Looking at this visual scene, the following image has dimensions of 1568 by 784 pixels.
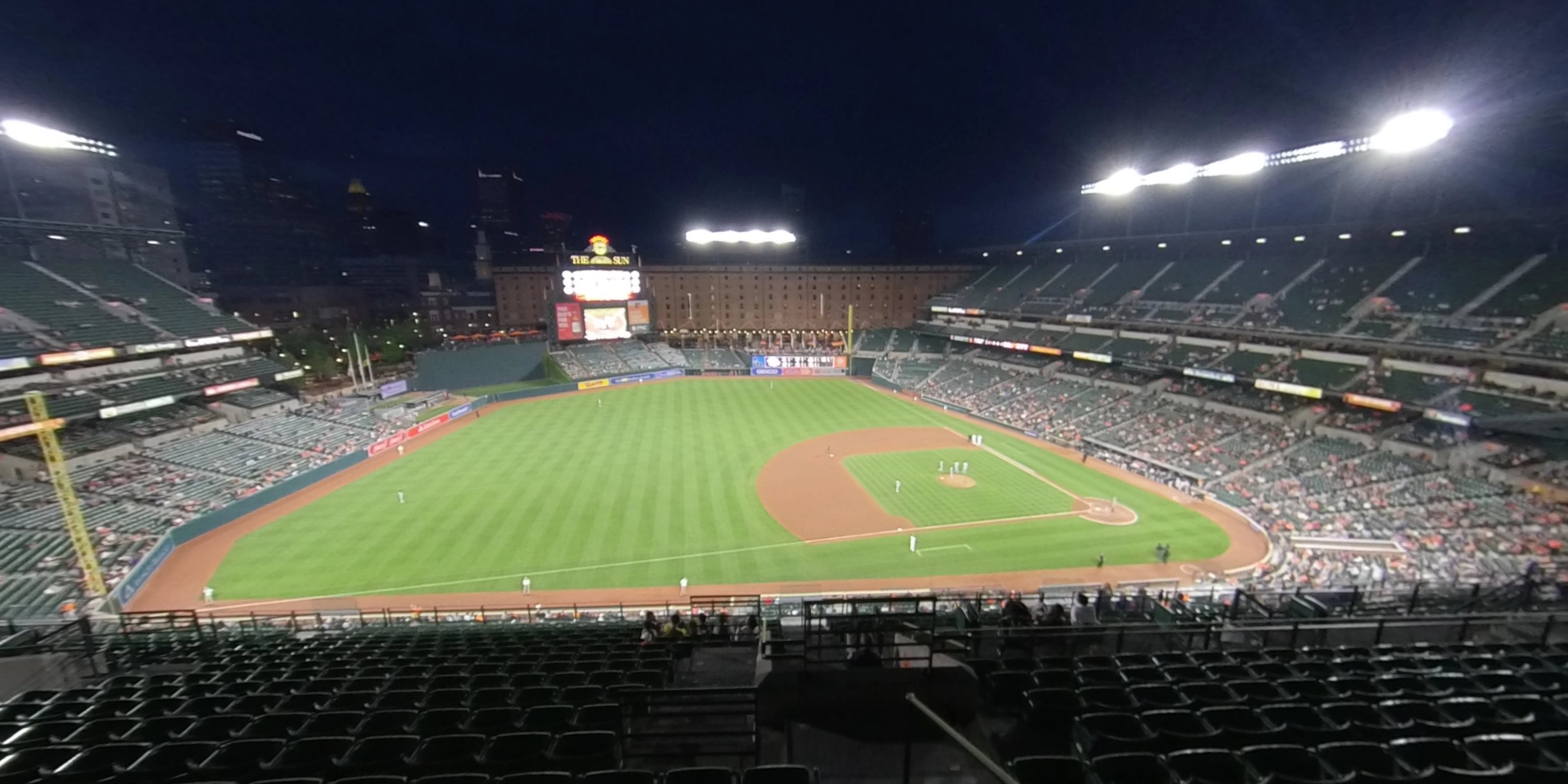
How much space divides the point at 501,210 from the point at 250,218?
71324mm

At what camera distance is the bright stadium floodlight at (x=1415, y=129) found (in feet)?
106

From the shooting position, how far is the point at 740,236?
83.8 meters

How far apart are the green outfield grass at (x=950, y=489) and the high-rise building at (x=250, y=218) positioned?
4395 inches

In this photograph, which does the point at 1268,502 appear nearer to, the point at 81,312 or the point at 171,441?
the point at 171,441

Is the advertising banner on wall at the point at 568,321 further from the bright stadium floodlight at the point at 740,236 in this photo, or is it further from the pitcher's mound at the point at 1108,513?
the pitcher's mound at the point at 1108,513

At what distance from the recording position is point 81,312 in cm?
3569

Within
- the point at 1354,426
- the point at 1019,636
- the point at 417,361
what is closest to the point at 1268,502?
the point at 1354,426

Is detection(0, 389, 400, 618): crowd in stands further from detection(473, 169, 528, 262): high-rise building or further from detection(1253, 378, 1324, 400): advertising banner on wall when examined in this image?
detection(473, 169, 528, 262): high-rise building

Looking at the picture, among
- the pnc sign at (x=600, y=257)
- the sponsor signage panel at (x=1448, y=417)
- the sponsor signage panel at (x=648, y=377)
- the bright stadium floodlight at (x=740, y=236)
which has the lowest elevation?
the sponsor signage panel at (x=648, y=377)

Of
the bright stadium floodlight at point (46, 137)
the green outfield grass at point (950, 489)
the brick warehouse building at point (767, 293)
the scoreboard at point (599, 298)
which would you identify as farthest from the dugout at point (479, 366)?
the green outfield grass at point (950, 489)

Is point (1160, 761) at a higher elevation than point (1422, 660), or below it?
higher

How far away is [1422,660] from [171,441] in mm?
50806

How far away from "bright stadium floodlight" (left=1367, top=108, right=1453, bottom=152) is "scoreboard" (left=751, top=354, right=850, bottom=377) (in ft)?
154

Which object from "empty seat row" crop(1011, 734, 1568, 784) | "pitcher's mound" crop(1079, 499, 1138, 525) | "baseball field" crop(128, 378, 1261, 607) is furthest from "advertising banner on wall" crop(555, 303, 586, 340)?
"empty seat row" crop(1011, 734, 1568, 784)
